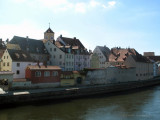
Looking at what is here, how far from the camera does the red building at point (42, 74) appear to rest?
40.6 metres

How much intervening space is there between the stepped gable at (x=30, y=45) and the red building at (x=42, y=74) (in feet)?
39.0

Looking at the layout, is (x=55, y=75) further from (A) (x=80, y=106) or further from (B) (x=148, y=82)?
(B) (x=148, y=82)

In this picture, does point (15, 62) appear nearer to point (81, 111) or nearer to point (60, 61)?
point (60, 61)

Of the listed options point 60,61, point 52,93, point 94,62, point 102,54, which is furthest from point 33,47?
point 102,54

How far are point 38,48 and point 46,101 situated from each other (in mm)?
23799

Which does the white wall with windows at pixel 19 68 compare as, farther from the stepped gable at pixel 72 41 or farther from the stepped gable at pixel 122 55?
the stepped gable at pixel 122 55

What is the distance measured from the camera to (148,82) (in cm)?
6444

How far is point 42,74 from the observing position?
41969 mm

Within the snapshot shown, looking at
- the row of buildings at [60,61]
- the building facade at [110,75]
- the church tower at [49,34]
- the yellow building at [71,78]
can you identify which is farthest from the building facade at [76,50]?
the yellow building at [71,78]

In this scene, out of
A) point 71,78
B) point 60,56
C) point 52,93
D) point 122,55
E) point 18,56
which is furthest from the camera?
point 122,55

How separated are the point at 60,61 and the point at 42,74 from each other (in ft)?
45.8

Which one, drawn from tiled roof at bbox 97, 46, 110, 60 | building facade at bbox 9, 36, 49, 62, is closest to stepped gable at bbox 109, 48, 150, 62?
tiled roof at bbox 97, 46, 110, 60

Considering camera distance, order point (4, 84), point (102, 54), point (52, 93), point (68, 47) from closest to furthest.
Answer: point (52, 93)
point (4, 84)
point (68, 47)
point (102, 54)

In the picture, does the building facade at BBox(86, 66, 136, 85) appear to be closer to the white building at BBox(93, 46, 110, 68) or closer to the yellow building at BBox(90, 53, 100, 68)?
the yellow building at BBox(90, 53, 100, 68)
